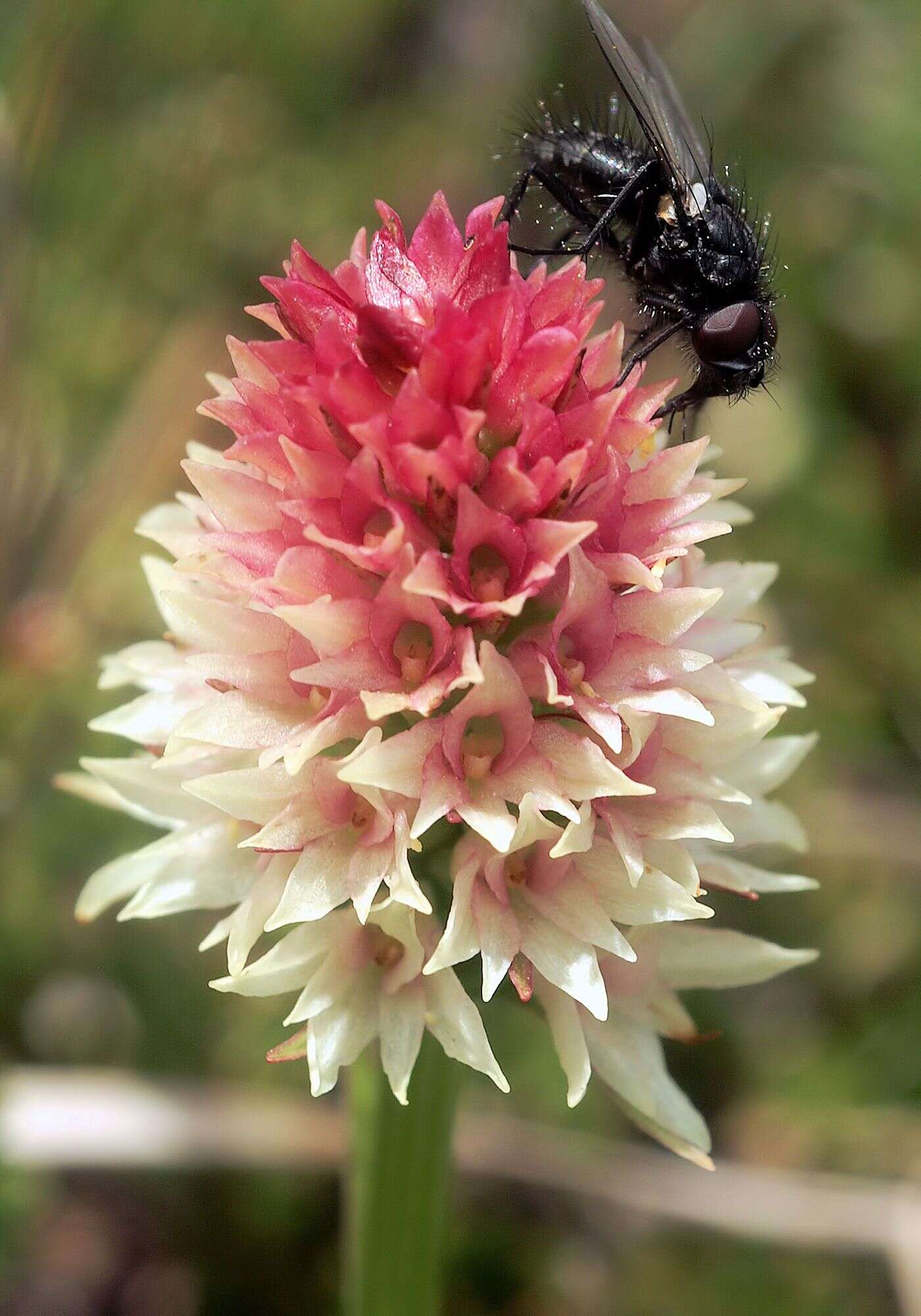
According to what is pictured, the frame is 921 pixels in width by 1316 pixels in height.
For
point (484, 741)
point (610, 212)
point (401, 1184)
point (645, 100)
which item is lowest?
point (401, 1184)

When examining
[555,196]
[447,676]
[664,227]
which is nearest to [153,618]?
[555,196]

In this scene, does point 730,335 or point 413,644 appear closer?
point 413,644

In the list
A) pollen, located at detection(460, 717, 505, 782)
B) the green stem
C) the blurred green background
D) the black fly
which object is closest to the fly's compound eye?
the black fly

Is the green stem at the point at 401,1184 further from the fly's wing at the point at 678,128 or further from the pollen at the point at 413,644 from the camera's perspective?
the fly's wing at the point at 678,128

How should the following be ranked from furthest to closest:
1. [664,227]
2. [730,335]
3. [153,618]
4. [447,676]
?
1. [153,618]
2. [664,227]
3. [730,335]
4. [447,676]

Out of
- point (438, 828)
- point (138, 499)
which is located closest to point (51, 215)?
point (138, 499)

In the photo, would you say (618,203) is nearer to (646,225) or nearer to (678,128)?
(646,225)

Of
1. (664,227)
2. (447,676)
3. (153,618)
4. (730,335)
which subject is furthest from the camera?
(153,618)

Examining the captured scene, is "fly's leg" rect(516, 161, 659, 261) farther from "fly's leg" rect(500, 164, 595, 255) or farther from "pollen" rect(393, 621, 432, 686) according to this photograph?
"pollen" rect(393, 621, 432, 686)
